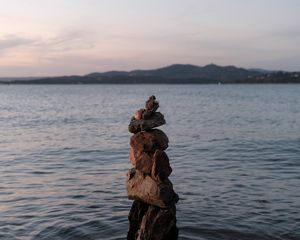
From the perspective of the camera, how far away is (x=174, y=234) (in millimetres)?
17766

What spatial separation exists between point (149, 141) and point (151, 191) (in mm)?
1566

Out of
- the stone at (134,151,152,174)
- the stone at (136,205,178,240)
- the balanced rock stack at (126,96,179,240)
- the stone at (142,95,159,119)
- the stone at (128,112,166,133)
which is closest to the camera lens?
the balanced rock stack at (126,96,179,240)

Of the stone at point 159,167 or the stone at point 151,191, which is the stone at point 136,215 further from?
the stone at point 159,167

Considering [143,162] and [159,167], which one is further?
[143,162]

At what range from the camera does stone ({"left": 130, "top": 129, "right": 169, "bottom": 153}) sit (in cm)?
1758

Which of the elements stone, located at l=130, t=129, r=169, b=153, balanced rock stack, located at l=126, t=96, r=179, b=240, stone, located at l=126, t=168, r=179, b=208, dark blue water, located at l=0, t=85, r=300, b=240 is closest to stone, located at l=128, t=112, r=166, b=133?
balanced rock stack, located at l=126, t=96, r=179, b=240

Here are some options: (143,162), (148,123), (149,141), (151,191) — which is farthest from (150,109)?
(151,191)

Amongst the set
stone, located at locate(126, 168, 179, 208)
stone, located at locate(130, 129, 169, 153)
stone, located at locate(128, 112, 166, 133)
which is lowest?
stone, located at locate(126, 168, 179, 208)

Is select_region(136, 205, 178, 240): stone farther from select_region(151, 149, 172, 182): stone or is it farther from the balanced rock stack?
select_region(151, 149, 172, 182): stone

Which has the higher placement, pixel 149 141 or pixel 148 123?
pixel 148 123

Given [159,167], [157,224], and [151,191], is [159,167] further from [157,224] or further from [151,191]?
[157,224]

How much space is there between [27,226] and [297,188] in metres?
13.1

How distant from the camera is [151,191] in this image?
55.9 feet

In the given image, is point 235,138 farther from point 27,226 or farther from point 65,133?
point 27,226
